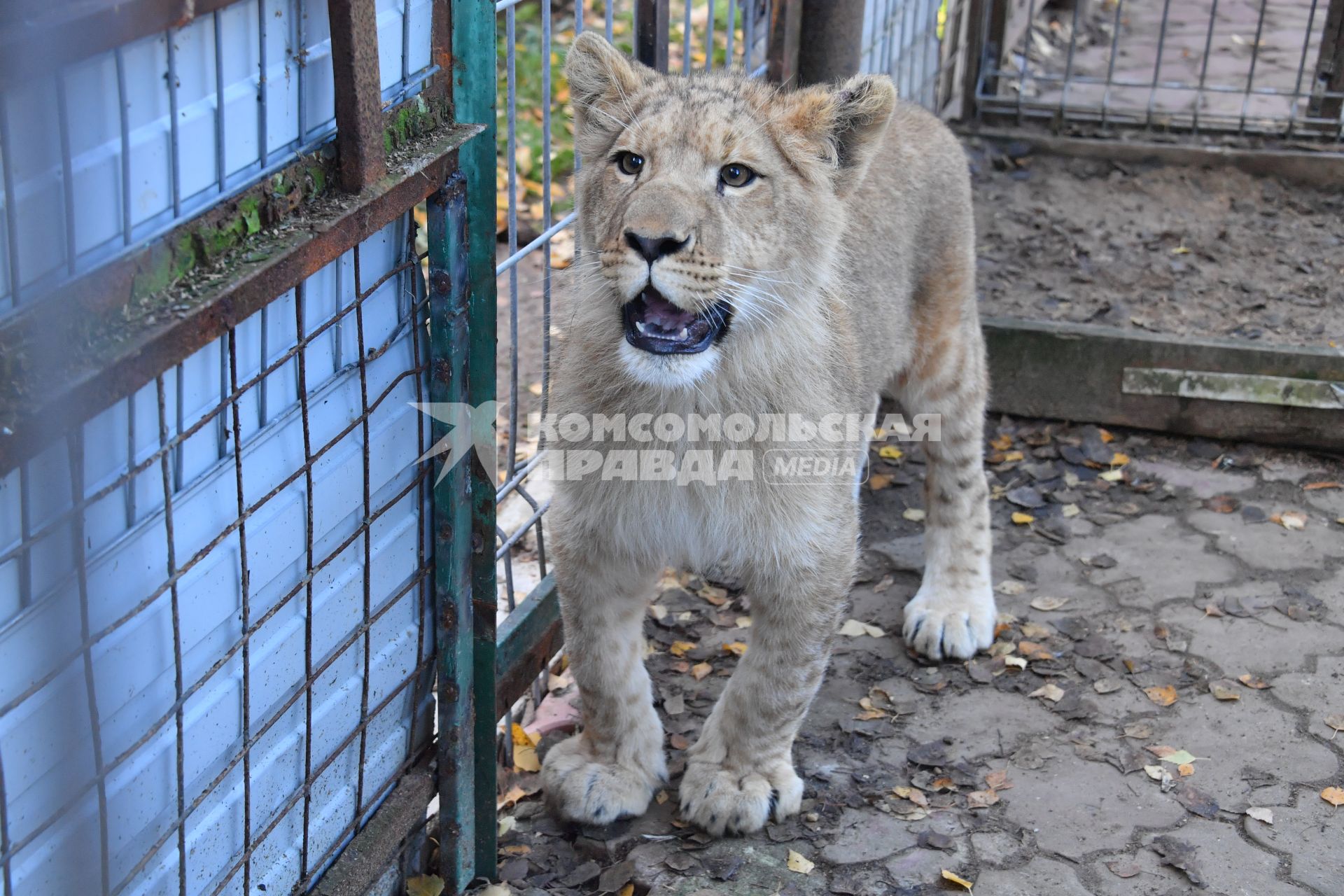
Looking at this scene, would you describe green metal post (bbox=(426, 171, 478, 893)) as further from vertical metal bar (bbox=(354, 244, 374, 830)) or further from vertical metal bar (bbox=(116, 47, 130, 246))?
vertical metal bar (bbox=(116, 47, 130, 246))

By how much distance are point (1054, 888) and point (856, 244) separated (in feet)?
6.30

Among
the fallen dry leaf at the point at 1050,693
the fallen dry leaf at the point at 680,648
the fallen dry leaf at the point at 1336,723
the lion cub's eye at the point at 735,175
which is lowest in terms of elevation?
the fallen dry leaf at the point at 680,648

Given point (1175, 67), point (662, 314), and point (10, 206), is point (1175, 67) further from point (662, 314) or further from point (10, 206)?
point (10, 206)

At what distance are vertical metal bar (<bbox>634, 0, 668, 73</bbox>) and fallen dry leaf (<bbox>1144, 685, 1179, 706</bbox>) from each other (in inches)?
99.6

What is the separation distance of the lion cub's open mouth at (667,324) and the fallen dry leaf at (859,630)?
1798 mm

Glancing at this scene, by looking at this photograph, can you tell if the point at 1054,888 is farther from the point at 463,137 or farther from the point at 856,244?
the point at 463,137

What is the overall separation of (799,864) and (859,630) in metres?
1.27

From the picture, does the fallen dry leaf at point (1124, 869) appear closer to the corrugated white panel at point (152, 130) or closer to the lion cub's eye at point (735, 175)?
the lion cub's eye at point (735, 175)

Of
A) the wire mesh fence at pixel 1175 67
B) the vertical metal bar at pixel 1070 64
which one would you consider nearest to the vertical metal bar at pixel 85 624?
the wire mesh fence at pixel 1175 67

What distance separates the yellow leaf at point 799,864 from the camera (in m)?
3.72

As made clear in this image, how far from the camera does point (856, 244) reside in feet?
13.8

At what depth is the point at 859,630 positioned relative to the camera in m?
4.86

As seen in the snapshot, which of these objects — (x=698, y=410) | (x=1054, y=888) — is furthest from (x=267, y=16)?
(x=1054, y=888)

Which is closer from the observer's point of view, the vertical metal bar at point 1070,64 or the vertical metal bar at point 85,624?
the vertical metal bar at point 85,624
